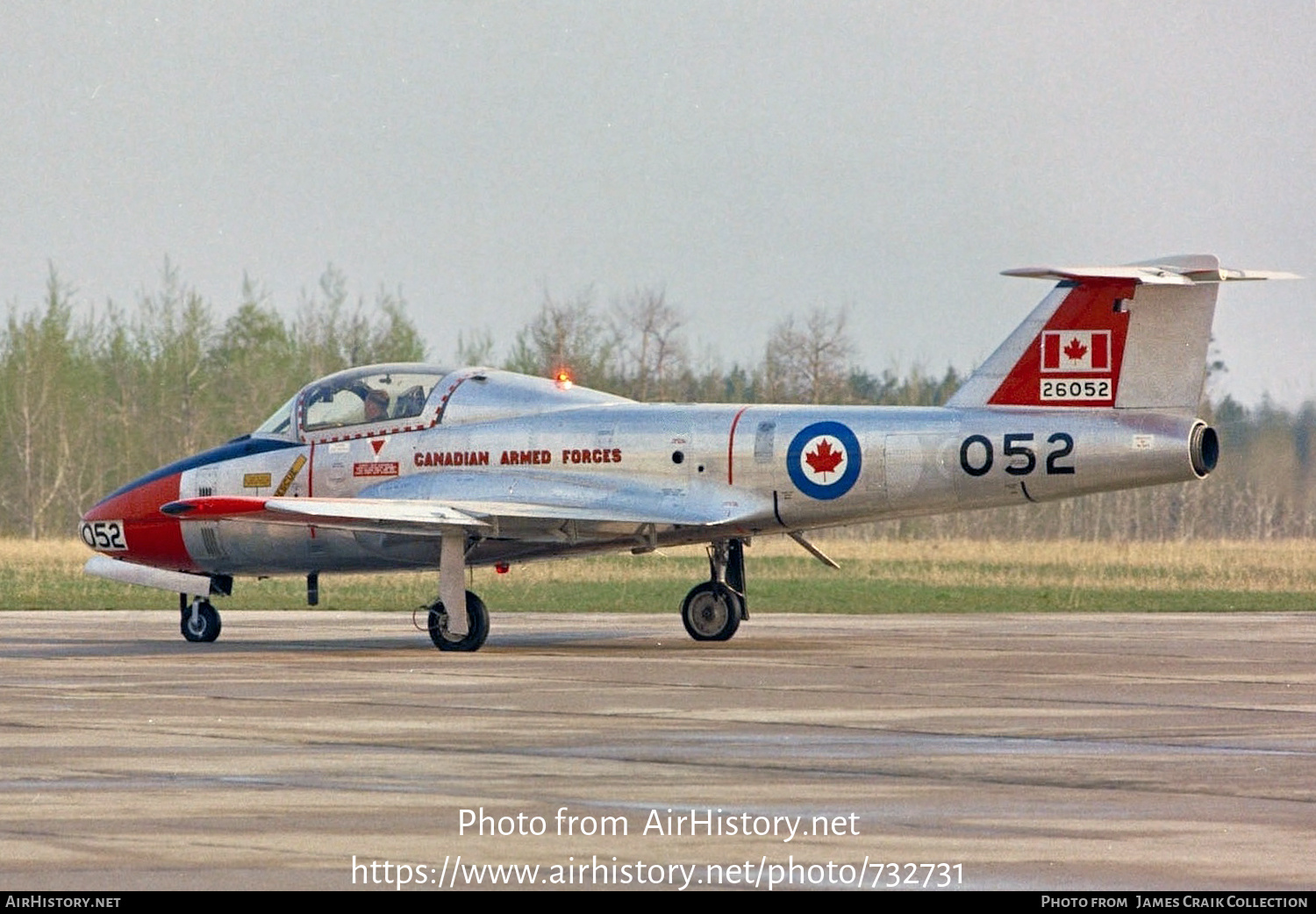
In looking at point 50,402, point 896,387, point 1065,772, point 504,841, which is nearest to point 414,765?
point 504,841

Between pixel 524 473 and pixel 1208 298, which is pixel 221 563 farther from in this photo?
pixel 1208 298

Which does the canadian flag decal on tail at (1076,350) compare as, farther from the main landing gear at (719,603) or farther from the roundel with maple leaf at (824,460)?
the main landing gear at (719,603)

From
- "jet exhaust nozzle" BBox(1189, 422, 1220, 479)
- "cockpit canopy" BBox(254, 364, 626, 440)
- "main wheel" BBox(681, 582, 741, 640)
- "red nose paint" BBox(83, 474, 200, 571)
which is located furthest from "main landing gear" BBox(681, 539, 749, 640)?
"red nose paint" BBox(83, 474, 200, 571)

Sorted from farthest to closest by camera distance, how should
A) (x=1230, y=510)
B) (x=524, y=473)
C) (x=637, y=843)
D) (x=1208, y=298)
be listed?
(x=1230, y=510) < (x=524, y=473) < (x=1208, y=298) < (x=637, y=843)

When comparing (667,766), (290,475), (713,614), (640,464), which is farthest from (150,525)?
(667,766)

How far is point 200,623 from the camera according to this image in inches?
933

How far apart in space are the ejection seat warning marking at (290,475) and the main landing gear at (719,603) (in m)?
4.39

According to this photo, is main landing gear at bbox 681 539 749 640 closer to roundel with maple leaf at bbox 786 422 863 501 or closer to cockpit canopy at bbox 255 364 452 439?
roundel with maple leaf at bbox 786 422 863 501

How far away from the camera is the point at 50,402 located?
75.4 meters

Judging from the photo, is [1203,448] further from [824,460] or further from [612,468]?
[612,468]

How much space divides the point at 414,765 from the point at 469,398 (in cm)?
1076

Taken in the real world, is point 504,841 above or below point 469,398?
below

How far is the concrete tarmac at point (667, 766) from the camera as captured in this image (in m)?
8.95

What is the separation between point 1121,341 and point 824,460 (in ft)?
10.0
